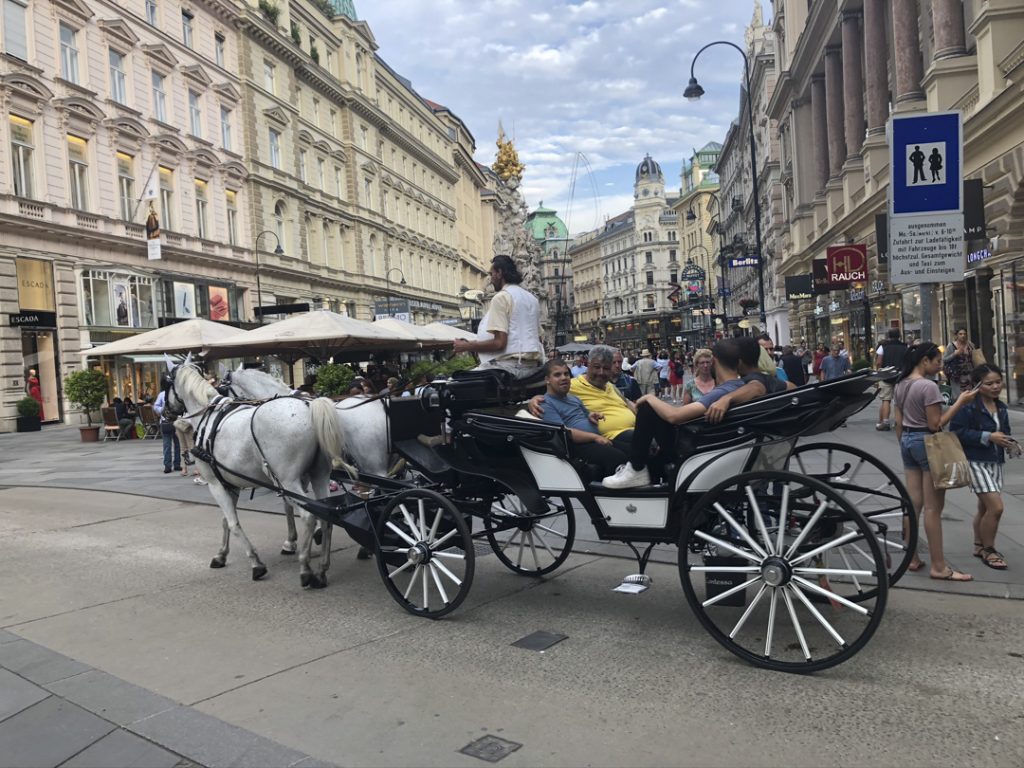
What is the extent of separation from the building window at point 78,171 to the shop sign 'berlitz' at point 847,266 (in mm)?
26374

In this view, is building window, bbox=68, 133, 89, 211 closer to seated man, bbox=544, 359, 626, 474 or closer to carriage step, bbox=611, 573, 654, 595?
seated man, bbox=544, 359, 626, 474

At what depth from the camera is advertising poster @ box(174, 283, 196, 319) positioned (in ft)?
116

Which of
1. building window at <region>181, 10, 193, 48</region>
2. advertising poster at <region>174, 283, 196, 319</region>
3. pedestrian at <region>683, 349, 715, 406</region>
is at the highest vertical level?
building window at <region>181, 10, 193, 48</region>

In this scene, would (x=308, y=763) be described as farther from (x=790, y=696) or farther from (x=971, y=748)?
(x=971, y=748)

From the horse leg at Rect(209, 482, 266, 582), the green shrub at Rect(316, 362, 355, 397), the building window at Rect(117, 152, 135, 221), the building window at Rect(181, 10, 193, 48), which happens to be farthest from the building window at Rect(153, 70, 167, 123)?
the horse leg at Rect(209, 482, 266, 582)

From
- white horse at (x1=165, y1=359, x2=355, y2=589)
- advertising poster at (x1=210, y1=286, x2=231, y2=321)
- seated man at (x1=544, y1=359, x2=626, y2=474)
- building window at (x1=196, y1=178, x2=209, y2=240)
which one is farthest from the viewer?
advertising poster at (x1=210, y1=286, x2=231, y2=321)

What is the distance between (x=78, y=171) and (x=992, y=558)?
1282 inches

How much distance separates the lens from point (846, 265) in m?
23.3

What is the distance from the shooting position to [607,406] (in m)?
6.03

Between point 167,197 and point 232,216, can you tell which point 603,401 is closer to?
point 167,197

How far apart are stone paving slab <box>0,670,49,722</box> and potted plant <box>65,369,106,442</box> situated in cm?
2012

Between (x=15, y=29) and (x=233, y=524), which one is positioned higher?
(x=15, y=29)

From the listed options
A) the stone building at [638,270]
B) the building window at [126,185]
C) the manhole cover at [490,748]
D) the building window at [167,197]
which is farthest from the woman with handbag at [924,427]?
the stone building at [638,270]

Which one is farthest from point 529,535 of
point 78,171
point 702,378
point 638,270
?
point 638,270
